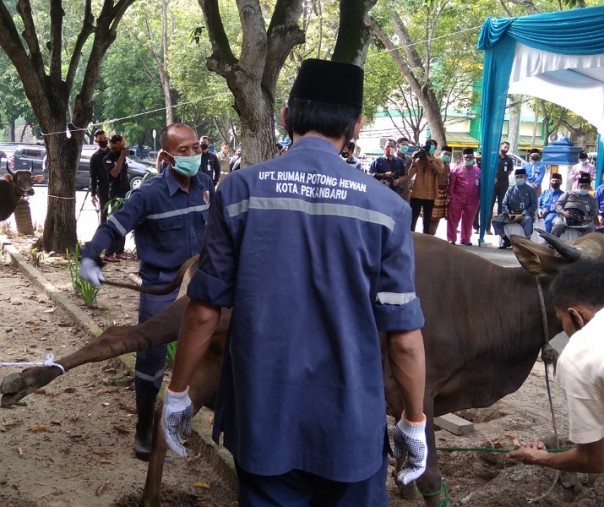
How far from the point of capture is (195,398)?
169 inches

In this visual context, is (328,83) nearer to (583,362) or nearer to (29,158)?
(583,362)

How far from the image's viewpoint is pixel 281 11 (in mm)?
8812

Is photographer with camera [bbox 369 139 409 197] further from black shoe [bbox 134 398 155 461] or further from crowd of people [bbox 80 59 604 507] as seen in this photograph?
crowd of people [bbox 80 59 604 507]

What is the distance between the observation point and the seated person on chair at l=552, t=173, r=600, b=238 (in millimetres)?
10989

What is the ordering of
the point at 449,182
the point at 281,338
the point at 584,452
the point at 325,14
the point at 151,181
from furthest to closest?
the point at 325,14 < the point at 449,182 < the point at 151,181 < the point at 584,452 < the point at 281,338

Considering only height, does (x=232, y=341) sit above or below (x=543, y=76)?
below

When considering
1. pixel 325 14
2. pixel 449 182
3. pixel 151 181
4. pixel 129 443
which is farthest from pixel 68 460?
pixel 325 14

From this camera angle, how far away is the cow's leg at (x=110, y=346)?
3.75 metres

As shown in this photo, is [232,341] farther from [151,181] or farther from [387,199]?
[151,181]

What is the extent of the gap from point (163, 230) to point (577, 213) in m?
7.88

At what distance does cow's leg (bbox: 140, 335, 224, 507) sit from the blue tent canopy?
26.9 feet

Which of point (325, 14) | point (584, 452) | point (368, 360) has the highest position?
point (325, 14)

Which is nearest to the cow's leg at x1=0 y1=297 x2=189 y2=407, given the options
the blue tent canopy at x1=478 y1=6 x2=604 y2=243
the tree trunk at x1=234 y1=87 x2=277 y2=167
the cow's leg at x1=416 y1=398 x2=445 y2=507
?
the cow's leg at x1=416 y1=398 x2=445 y2=507

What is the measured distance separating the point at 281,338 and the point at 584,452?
49.5 inches
